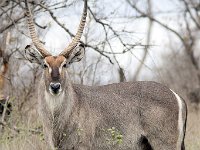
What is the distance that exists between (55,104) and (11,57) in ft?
16.2

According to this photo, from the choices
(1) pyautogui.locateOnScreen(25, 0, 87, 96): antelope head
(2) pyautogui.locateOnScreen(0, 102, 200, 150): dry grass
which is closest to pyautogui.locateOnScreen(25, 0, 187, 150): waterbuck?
(1) pyautogui.locateOnScreen(25, 0, 87, 96): antelope head

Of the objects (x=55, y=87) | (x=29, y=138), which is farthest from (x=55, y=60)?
(x=29, y=138)

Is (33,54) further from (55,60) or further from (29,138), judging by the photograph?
(29,138)

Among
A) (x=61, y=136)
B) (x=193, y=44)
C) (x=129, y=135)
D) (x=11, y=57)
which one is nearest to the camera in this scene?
(x=61, y=136)

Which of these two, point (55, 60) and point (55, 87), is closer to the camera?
point (55, 87)

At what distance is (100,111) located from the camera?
904 cm

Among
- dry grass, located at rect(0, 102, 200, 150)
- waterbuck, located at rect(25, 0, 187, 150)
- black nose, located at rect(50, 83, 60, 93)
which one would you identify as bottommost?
dry grass, located at rect(0, 102, 200, 150)

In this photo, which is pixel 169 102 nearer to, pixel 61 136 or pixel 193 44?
pixel 61 136

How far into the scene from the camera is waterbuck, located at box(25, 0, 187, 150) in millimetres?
8438

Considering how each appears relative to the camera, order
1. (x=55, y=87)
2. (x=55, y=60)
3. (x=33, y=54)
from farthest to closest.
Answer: (x=33, y=54) → (x=55, y=60) → (x=55, y=87)

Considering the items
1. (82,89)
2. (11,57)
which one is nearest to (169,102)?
(82,89)

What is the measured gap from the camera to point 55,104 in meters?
8.53

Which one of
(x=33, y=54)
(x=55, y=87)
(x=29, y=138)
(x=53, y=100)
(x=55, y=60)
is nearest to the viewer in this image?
(x=55, y=87)

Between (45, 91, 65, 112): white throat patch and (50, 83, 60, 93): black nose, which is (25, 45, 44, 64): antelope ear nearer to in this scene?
(45, 91, 65, 112): white throat patch
